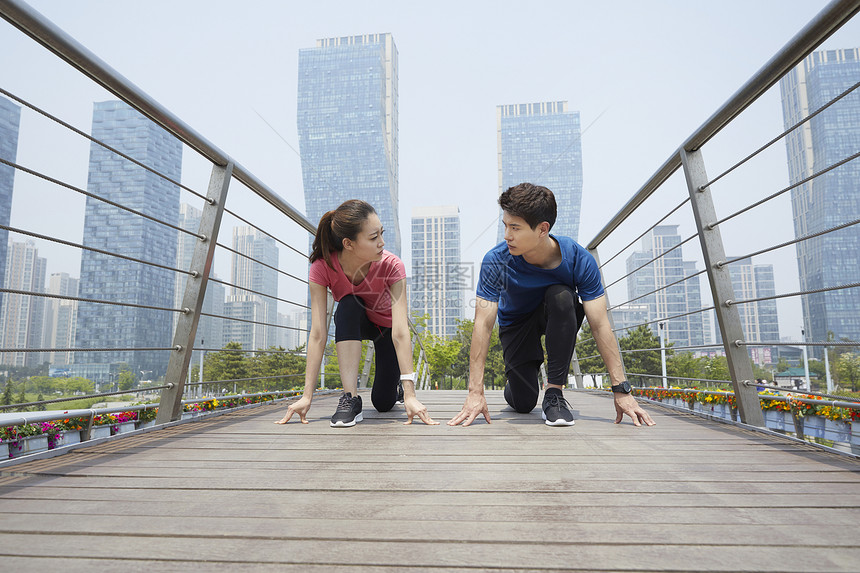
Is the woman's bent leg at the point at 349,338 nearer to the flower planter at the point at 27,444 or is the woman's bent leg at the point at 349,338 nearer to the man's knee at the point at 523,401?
the man's knee at the point at 523,401

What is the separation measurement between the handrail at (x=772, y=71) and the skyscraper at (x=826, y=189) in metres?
73.7

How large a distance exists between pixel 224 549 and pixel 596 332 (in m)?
1.62

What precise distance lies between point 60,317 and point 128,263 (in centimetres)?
853

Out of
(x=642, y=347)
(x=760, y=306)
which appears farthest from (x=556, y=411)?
(x=760, y=306)

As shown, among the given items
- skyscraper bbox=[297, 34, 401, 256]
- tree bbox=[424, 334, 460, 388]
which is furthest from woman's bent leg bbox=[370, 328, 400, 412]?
skyscraper bbox=[297, 34, 401, 256]

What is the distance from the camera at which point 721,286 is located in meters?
1.97

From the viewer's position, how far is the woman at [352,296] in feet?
6.58

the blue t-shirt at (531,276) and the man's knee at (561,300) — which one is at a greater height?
the blue t-shirt at (531,276)

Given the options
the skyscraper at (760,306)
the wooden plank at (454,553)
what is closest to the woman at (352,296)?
the wooden plank at (454,553)

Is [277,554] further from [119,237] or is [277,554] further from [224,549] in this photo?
[119,237]

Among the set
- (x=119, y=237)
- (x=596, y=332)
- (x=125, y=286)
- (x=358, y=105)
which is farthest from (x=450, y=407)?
(x=358, y=105)

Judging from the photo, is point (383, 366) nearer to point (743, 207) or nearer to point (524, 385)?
point (524, 385)

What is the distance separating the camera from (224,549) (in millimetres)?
764

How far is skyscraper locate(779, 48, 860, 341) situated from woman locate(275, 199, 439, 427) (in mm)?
74366
